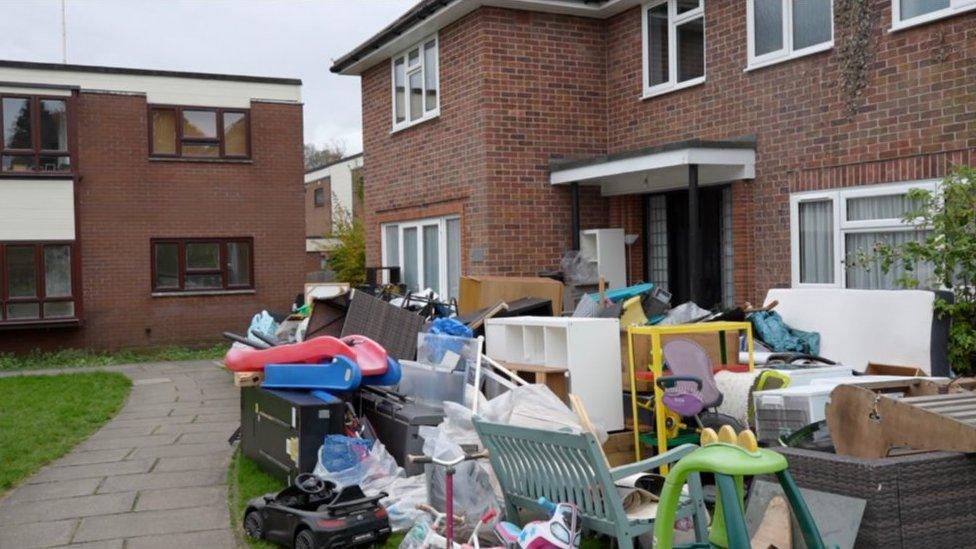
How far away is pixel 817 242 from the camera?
9844 millimetres

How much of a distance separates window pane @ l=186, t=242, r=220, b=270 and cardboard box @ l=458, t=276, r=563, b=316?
39.3 feet

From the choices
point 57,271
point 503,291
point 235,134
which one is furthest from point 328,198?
point 503,291

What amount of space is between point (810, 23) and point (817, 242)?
2252 mm

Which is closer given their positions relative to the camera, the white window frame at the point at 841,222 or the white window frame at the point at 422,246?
the white window frame at the point at 841,222

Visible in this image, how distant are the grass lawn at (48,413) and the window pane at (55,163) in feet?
18.3

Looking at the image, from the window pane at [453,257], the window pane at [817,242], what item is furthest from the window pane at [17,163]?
the window pane at [817,242]

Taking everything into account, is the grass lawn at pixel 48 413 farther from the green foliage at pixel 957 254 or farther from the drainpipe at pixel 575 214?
the green foliage at pixel 957 254

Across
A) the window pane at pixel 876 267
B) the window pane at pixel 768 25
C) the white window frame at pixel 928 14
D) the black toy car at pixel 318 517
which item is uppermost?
the window pane at pixel 768 25

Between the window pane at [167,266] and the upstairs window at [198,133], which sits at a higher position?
the upstairs window at [198,133]

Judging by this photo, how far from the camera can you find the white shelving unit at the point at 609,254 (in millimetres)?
12289

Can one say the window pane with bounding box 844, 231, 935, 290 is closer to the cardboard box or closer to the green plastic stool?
the cardboard box

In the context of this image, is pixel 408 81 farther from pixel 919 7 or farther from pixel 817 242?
pixel 919 7

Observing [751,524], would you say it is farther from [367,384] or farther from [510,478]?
[367,384]

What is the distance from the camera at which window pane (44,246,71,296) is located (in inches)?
802
